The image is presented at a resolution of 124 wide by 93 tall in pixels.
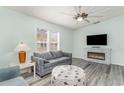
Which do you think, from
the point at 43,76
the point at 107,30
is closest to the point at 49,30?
the point at 43,76

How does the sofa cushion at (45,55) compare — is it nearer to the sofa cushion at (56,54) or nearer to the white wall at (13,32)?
the sofa cushion at (56,54)

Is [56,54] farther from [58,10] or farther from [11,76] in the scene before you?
[11,76]

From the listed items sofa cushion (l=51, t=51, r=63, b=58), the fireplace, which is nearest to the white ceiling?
sofa cushion (l=51, t=51, r=63, b=58)

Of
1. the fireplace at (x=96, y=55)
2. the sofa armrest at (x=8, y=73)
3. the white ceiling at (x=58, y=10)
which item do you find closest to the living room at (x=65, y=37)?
the white ceiling at (x=58, y=10)

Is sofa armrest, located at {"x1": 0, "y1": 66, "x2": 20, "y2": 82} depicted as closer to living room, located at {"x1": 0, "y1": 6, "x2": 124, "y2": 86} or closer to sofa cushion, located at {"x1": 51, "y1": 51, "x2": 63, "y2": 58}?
living room, located at {"x1": 0, "y1": 6, "x2": 124, "y2": 86}

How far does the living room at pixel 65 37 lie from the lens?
2934 mm

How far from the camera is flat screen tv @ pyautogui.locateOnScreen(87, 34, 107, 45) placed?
5070mm

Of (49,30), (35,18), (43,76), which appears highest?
(35,18)

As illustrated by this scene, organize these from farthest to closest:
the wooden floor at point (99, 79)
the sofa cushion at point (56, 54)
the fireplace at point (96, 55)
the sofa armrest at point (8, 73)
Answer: the fireplace at point (96, 55) < the sofa cushion at point (56, 54) < the wooden floor at point (99, 79) < the sofa armrest at point (8, 73)
